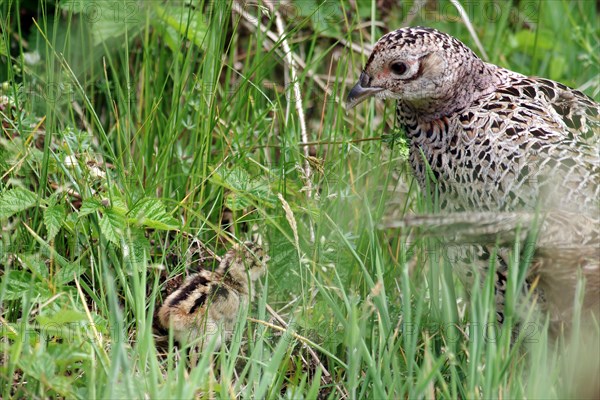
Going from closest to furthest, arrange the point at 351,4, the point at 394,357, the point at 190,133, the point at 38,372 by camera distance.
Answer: the point at 38,372
the point at 394,357
the point at 190,133
the point at 351,4

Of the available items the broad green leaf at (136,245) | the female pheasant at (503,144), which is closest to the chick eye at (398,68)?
the female pheasant at (503,144)

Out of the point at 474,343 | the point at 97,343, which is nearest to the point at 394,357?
the point at 474,343

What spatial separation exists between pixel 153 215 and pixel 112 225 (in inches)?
7.0

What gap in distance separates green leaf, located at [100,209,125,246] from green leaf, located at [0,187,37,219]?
301mm

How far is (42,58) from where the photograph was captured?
507 cm

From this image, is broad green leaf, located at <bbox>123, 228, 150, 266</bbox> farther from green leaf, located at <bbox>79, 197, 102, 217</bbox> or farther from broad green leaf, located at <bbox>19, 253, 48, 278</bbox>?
broad green leaf, located at <bbox>19, 253, 48, 278</bbox>

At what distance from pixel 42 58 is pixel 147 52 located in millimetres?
683

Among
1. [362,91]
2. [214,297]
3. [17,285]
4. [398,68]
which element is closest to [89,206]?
[17,285]

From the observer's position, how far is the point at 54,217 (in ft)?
12.7

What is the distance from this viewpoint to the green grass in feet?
10.6

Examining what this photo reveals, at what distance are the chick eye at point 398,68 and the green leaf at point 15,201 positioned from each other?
57.8 inches

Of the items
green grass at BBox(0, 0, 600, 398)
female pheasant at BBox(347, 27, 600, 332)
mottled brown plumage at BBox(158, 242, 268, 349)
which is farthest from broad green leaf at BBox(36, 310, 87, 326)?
female pheasant at BBox(347, 27, 600, 332)

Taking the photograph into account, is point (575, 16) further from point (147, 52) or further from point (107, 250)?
point (107, 250)

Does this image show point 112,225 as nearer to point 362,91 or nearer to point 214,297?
point 214,297
